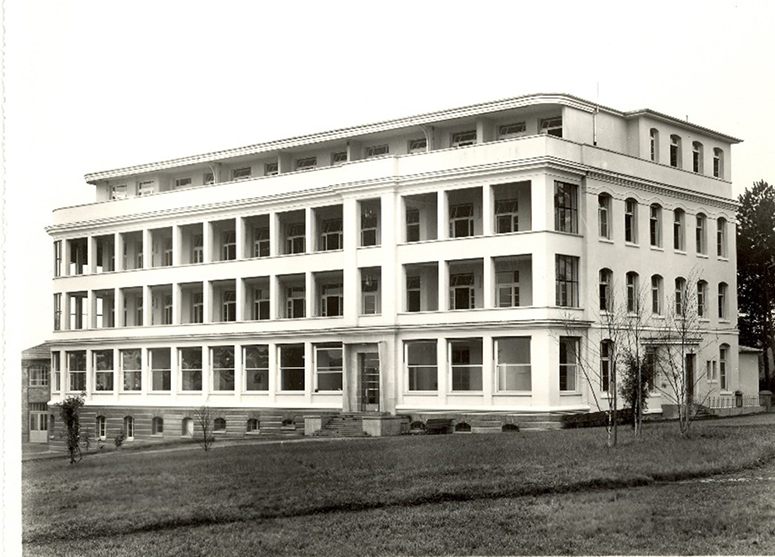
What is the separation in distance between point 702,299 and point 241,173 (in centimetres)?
1949

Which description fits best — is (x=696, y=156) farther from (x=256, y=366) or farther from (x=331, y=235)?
(x=256, y=366)

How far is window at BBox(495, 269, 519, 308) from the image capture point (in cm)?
3847

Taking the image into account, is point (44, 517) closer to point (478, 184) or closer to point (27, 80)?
point (27, 80)

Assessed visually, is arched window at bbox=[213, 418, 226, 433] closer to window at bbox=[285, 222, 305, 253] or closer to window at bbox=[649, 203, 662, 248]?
window at bbox=[285, 222, 305, 253]

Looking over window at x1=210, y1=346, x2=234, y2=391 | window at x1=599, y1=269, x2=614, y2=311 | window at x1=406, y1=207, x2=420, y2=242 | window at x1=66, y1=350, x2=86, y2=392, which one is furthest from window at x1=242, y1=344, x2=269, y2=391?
window at x1=599, y1=269, x2=614, y2=311

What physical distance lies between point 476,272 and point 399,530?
72.8ft

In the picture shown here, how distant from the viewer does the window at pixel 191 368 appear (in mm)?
38062

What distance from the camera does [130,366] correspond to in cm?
3600

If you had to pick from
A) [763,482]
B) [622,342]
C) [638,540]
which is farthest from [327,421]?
[638,540]

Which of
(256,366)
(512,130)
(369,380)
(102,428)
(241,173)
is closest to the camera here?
(102,428)

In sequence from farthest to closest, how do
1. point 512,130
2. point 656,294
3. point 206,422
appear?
1. point 512,130
2. point 656,294
3. point 206,422

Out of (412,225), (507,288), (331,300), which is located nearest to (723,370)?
(507,288)

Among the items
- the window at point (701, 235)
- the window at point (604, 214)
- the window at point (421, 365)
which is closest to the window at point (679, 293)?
the window at point (701, 235)

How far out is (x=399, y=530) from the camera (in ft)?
57.9
